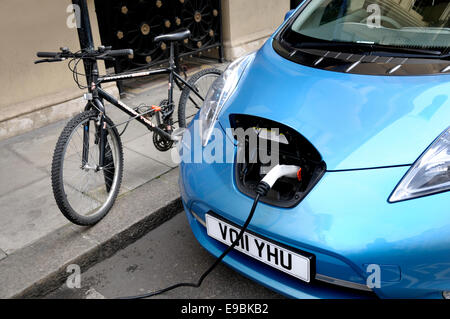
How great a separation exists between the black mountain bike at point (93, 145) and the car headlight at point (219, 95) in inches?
25.1

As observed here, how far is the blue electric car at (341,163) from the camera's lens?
1.64 metres

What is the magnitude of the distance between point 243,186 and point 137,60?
12.5 feet

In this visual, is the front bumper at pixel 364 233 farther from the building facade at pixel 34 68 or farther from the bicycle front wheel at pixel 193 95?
the building facade at pixel 34 68

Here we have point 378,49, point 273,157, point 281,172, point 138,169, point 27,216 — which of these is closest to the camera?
point 281,172

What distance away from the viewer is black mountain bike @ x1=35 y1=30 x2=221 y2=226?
257 cm

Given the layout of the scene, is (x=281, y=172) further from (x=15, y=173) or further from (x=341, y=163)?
(x=15, y=173)

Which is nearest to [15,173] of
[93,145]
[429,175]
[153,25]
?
[93,145]

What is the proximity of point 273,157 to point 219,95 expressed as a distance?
0.68m

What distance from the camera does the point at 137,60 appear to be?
539 cm

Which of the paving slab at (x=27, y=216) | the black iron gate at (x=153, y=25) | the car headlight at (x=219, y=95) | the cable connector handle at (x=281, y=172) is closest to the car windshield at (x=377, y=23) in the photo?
the car headlight at (x=219, y=95)

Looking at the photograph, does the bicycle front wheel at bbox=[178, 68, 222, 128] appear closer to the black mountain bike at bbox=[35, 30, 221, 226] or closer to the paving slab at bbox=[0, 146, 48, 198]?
the black mountain bike at bbox=[35, 30, 221, 226]

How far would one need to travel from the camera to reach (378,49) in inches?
90.9

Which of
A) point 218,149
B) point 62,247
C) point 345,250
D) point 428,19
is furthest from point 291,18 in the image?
point 62,247
